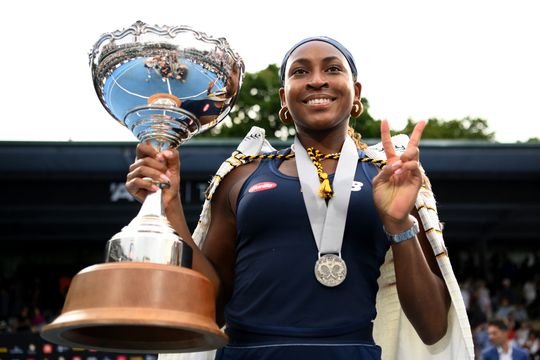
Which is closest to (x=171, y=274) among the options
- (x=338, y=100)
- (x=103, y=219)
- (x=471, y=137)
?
(x=338, y=100)

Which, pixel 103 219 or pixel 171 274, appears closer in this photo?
pixel 171 274

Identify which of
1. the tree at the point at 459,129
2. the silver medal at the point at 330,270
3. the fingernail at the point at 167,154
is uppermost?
the tree at the point at 459,129

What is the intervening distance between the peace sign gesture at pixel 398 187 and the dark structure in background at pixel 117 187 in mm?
9167

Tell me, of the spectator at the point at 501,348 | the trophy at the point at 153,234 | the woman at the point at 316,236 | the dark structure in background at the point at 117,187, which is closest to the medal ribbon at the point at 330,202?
the woman at the point at 316,236

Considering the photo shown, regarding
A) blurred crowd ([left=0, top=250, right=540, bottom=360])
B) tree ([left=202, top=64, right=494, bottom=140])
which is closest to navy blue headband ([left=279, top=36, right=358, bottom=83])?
blurred crowd ([left=0, top=250, right=540, bottom=360])

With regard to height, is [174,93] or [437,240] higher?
[174,93]

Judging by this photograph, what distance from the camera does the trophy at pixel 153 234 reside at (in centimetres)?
195

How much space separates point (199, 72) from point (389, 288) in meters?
0.92

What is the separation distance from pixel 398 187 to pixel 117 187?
1037 centimetres

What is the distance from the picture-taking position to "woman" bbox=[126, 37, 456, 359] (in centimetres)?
217

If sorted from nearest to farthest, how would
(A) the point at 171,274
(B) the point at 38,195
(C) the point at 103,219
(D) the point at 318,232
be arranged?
(A) the point at 171,274
(D) the point at 318,232
(B) the point at 38,195
(C) the point at 103,219

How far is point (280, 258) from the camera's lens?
7.43 ft

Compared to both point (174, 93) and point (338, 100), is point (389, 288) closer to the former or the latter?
point (338, 100)

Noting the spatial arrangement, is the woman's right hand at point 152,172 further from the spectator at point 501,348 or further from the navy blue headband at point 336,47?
the spectator at point 501,348
